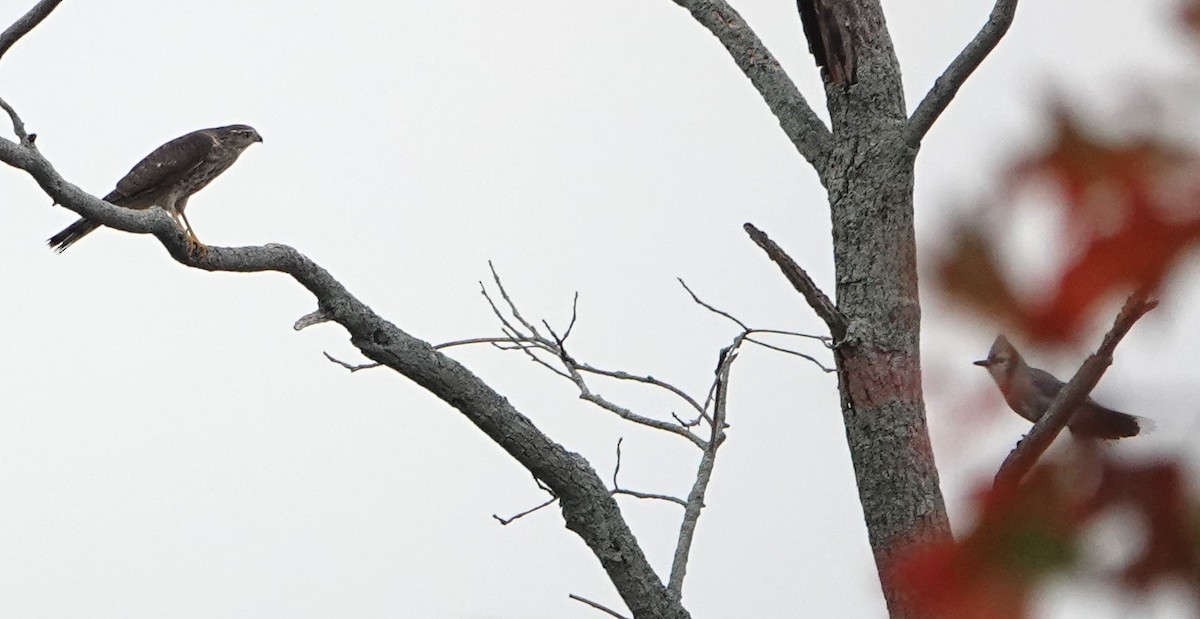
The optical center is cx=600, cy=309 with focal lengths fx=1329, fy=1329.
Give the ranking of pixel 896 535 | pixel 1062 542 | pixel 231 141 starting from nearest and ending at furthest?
1. pixel 1062 542
2. pixel 896 535
3. pixel 231 141

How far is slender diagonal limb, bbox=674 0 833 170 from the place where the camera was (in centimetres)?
417

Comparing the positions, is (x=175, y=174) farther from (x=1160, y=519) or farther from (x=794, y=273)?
(x=1160, y=519)

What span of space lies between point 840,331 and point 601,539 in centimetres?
92

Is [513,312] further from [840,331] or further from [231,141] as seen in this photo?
[231,141]

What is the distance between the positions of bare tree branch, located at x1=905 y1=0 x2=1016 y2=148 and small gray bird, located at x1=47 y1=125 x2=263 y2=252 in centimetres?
410

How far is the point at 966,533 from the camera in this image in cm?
76

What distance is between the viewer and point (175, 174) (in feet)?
22.5

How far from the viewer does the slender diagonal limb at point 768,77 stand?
4.17 m

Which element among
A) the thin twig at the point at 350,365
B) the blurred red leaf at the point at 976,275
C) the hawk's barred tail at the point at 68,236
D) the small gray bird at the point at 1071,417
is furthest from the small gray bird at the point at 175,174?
the blurred red leaf at the point at 976,275

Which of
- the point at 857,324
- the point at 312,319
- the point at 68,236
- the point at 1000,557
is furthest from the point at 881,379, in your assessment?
the point at 68,236

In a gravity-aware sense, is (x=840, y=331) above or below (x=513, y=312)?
below

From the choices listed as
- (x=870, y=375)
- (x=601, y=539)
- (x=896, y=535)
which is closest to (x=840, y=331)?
(x=870, y=375)

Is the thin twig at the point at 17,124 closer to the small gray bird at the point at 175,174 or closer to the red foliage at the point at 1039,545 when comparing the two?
the red foliage at the point at 1039,545

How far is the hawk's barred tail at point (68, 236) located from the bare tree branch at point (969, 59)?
4.14 meters
